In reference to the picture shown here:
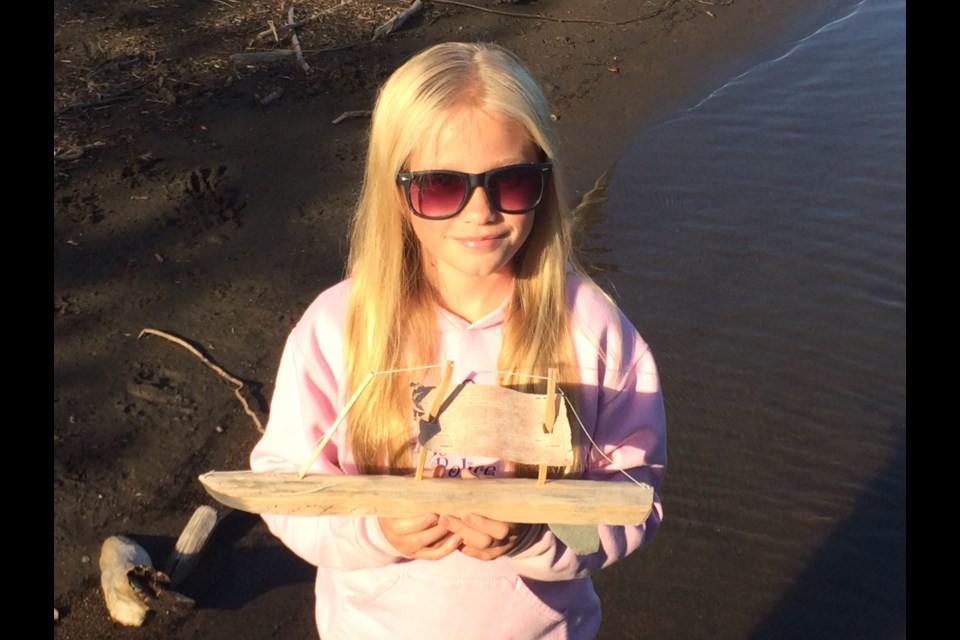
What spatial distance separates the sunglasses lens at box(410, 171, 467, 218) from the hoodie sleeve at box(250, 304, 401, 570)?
40 centimetres

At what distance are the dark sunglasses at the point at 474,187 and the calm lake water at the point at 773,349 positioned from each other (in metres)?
3.09

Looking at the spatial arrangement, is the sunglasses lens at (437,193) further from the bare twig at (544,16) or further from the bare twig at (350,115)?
the bare twig at (544,16)

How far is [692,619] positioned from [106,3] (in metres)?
7.67

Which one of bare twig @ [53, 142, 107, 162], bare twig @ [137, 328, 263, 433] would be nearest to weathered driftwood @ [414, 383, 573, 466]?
bare twig @ [137, 328, 263, 433]

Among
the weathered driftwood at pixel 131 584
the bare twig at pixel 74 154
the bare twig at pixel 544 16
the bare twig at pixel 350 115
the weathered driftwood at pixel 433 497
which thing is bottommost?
the weathered driftwood at pixel 131 584

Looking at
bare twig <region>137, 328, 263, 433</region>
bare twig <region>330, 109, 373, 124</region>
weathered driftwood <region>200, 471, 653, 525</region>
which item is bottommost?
bare twig <region>137, 328, 263, 433</region>

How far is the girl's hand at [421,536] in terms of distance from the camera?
2021 mm

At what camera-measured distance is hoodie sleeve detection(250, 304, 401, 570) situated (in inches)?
88.3

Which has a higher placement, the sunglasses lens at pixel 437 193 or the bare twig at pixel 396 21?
the bare twig at pixel 396 21

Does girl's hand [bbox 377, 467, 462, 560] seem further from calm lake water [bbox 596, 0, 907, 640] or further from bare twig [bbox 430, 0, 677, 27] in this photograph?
bare twig [bbox 430, 0, 677, 27]

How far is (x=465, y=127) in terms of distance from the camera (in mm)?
2176

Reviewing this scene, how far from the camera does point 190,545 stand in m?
4.27

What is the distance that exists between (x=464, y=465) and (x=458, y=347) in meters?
0.30

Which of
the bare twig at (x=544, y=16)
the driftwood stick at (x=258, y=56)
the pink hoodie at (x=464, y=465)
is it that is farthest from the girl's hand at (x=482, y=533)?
the bare twig at (x=544, y=16)
